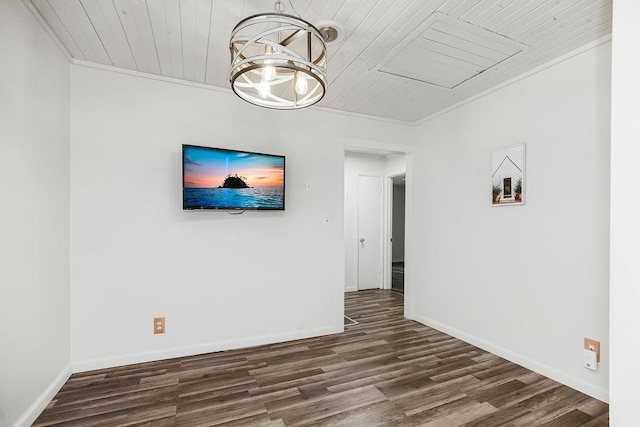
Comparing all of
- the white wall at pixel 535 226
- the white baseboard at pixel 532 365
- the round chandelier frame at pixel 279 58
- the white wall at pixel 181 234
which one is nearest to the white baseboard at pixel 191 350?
the white wall at pixel 181 234

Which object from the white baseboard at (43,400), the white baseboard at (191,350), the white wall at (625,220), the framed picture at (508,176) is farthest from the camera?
the framed picture at (508,176)

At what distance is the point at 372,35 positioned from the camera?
2.21 metres

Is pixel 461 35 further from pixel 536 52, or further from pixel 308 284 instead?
pixel 308 284

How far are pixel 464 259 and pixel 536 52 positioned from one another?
201 centimetres

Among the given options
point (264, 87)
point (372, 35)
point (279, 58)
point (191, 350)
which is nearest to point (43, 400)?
point (191, 350)

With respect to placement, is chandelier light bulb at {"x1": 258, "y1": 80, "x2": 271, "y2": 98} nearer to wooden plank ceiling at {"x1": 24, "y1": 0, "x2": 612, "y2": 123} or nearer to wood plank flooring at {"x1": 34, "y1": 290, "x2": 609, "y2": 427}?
wooden plank ceiling at {"x1": 24, "y1": 0, "x2": 612, "y2": 123}

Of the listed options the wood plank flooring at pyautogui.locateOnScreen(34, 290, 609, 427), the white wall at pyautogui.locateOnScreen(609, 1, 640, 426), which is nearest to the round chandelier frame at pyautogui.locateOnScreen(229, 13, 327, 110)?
the white wall at pyautogui.locateOnScreen(609, 1, 640, 426)

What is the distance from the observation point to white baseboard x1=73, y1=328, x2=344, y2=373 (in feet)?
8.55

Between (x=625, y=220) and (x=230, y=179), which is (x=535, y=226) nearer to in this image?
(x=625, y=220)

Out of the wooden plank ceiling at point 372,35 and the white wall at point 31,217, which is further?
the wooden plank ceiling at point 372,35

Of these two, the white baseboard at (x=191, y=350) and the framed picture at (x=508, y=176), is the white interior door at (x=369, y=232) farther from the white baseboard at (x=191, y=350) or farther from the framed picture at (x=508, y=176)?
the framed picture at (x=508, y=176)

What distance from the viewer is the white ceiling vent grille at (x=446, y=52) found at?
214cm

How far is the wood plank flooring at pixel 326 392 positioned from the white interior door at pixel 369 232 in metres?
2.65

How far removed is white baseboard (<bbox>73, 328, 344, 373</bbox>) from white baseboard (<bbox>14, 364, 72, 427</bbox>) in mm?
169
